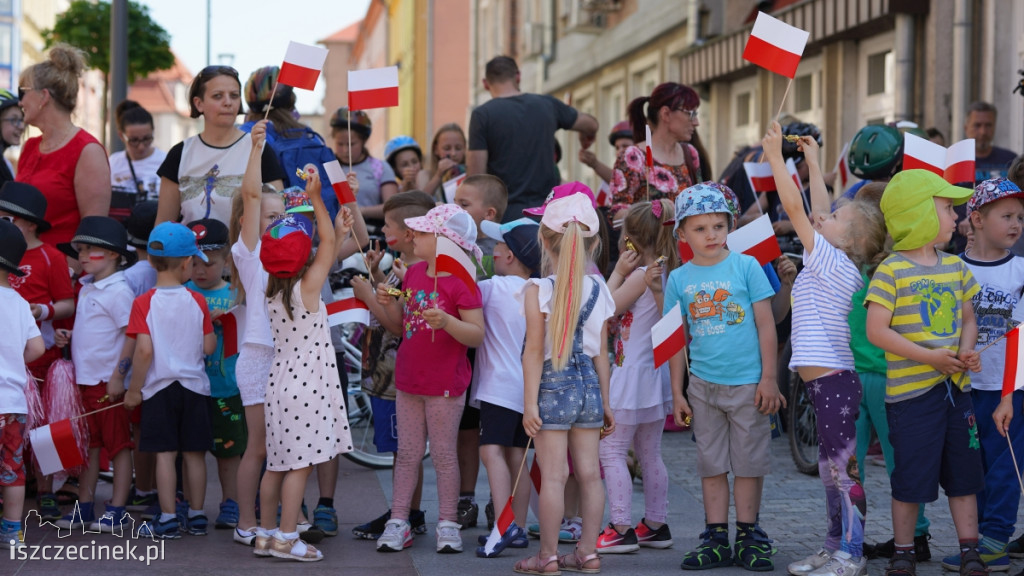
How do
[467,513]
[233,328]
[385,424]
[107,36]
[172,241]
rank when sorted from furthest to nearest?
1. [107,36]
2. [385,424]
3. [467,513]
4. [233,328]
5. [172,241]

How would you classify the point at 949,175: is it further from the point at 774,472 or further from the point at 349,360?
the point at 349,360

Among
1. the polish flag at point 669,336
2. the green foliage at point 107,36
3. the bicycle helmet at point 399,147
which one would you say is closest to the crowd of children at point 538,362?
the polish flag at point 669,336

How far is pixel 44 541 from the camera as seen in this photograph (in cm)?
575

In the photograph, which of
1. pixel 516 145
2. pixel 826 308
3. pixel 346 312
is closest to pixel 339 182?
pixel 346 312

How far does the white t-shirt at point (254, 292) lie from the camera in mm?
5785

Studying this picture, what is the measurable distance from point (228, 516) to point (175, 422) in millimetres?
Answer: 556

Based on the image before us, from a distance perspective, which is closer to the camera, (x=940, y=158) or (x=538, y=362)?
(x=538, y=362)

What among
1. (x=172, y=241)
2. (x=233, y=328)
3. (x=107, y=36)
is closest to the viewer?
(x=172, y=241)

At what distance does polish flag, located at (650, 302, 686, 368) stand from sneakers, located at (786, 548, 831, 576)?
980mm

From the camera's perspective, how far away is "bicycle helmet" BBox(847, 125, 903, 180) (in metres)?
7.25

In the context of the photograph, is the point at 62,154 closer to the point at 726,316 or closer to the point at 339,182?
the point at 339,182

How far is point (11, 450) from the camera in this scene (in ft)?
18.7

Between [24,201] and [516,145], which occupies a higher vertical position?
[516,145]

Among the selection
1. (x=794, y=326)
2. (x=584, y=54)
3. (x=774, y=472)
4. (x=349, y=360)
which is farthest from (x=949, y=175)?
(x=584, y=54)
